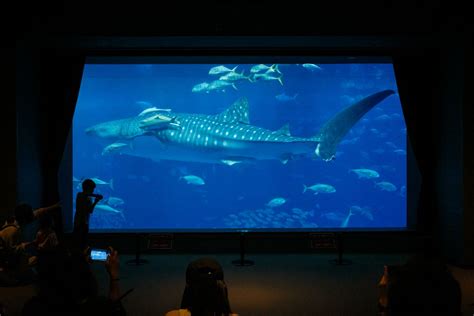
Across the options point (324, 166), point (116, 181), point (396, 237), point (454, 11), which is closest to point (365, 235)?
point (396, 237)

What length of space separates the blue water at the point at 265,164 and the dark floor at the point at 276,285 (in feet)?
68.9

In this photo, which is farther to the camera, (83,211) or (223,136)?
(223,136)

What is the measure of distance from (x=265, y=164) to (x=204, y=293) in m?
29.1

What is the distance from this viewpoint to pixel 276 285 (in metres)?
5.15

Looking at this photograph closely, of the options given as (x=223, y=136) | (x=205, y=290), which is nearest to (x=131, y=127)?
(x=223, y=136)

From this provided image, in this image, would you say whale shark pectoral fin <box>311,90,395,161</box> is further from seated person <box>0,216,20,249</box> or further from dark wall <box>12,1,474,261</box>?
seated person <box>0,216,20,249</box>

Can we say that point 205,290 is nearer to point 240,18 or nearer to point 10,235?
point 10,235

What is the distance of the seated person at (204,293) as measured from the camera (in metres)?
2.16

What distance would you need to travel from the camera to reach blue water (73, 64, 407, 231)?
29562mm

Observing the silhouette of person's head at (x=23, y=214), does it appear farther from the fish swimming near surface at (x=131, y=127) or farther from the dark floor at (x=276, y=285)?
the fish swimming near surface at (x=131, y=127)

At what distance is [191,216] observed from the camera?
37.1 meters

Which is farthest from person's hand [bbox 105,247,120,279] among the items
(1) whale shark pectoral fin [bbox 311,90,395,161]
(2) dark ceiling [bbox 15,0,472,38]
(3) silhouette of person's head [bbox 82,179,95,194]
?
(1) whale shark pectoral fin [bbox 311,90,395,161]

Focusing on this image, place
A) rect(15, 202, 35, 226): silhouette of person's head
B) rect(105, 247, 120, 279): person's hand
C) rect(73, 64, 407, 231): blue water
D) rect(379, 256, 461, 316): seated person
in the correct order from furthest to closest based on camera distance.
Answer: rect(73, 64, 407, 231): blue water, rect(15, 202, 35, 226): silhouette of person's head, rect(105, 247, 120, 279): person's hand, rect(379, 256, 461, 316): seated person

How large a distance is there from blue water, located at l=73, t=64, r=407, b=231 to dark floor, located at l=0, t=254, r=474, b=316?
21001 mm
